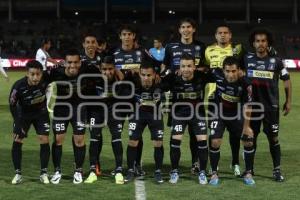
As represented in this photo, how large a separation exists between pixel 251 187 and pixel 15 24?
143 ft

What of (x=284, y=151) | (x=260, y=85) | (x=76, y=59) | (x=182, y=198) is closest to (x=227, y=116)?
(x=260, y=85)

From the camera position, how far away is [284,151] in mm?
9805

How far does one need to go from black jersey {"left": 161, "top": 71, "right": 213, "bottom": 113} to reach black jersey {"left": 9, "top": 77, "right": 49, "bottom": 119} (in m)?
1.65

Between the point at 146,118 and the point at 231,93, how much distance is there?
1.21m

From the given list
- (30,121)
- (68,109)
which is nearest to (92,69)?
(68,109)

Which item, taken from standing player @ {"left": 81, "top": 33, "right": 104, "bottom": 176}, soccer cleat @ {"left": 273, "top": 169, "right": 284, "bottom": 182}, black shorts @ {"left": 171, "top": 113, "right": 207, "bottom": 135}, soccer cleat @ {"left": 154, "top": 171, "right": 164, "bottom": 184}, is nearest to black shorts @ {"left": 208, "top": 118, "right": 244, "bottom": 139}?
black shorts @ {"left": 171, "top": 113, "right": 207, "bottom": 135}

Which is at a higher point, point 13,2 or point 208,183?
point 13,2

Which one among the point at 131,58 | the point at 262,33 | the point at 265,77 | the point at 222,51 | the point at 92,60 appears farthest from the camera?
the point at 131,58

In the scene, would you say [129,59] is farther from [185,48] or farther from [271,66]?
[271,66]

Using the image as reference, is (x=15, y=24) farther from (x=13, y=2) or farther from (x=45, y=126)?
(x=45, y=126)

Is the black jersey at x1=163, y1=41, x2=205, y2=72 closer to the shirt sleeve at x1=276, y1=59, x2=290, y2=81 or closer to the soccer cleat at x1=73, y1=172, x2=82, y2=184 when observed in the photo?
the shirt sleeve at x1=276, y1=59, x2=290, y2=81

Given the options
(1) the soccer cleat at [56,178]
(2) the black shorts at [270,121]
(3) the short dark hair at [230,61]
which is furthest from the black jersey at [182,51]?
(1) the soccer cleat at [56,178]

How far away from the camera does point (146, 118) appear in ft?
24.3

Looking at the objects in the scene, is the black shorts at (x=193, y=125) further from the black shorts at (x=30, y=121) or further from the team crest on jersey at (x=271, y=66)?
the black shorts at (x=30, y=121)
